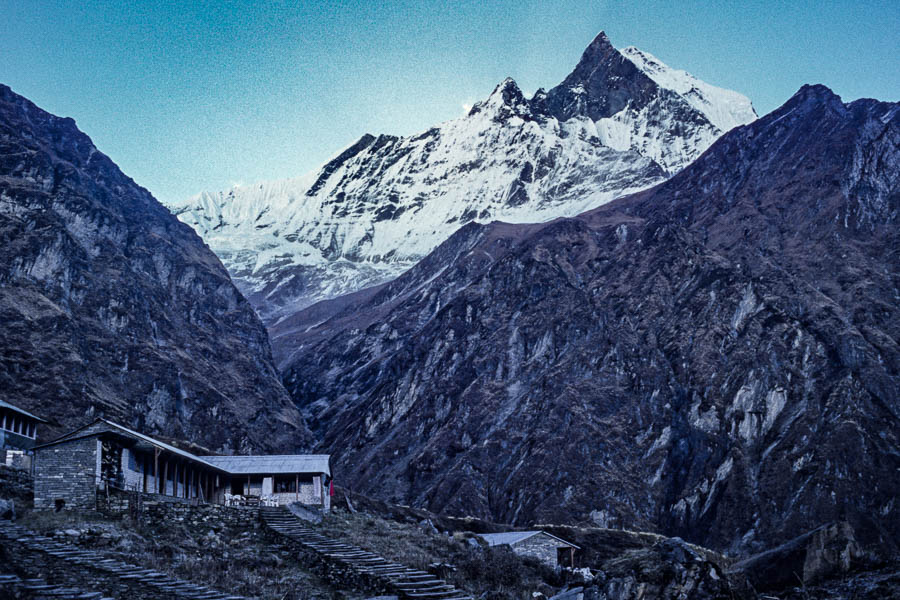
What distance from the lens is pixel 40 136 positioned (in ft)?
506

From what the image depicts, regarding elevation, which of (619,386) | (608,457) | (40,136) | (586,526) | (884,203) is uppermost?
(40,136)

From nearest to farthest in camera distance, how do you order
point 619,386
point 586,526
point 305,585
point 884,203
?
point 305,585, point 586,526, point 619,386, point 884,203

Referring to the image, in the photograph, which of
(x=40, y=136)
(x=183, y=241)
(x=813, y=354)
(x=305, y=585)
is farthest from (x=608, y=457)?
(x=40, y=136)

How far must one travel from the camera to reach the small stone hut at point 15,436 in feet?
136

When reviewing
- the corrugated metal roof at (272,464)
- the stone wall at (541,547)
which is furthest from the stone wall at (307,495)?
the stone wall at (541,547)

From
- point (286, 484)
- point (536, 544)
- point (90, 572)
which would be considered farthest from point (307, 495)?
point (90, 572)

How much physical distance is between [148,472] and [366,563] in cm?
1573

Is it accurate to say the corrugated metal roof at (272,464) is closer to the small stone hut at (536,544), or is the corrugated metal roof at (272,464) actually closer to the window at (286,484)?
the window at (286,484)

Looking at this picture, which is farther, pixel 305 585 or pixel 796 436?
pixel 796 436

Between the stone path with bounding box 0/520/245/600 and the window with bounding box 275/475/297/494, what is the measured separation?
2592cm

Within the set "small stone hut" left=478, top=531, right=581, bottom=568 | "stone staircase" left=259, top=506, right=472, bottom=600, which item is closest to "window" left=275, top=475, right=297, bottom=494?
"small stone hut" left=478, top=531, right=581, bottom=568

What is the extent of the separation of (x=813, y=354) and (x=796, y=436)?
15313 millimetres

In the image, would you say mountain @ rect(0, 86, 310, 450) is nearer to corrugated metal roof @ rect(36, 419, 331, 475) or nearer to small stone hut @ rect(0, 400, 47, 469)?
small stone hut @ rect(0, 400, 47, 469)

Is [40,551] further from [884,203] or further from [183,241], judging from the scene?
[183,241]
